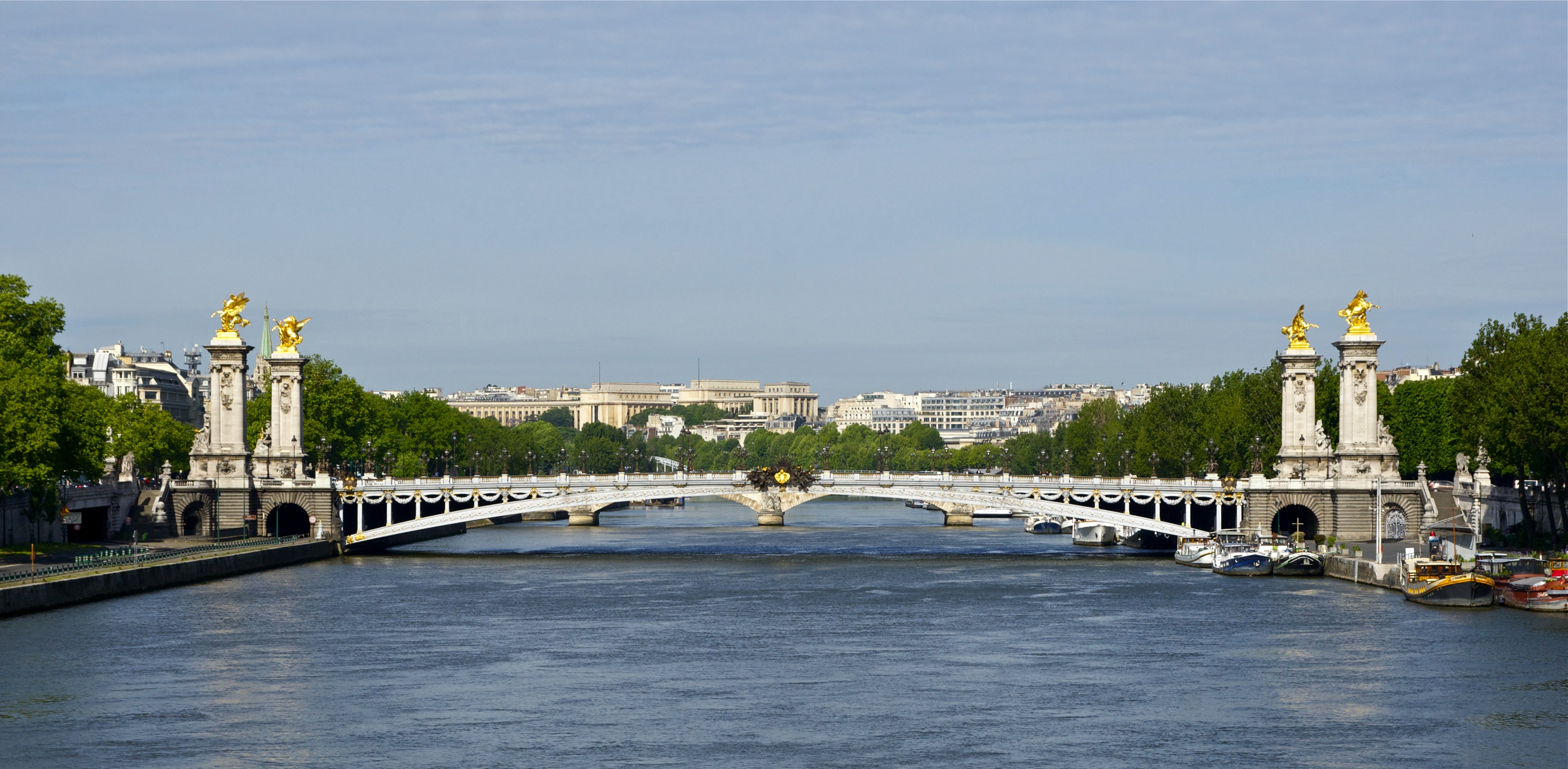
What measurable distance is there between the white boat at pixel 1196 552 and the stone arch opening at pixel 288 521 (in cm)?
3809

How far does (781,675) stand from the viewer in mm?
48062

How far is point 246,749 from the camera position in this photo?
38062 millimetres

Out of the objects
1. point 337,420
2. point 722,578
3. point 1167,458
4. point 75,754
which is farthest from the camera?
point 1167,458

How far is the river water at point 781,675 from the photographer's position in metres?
38.4

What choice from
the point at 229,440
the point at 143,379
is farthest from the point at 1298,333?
the point at 143,379

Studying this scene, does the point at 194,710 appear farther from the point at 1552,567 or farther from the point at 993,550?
the point at 993,550

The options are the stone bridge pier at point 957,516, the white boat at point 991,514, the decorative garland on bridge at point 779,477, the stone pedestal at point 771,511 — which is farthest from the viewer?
the white boat at point 991,514

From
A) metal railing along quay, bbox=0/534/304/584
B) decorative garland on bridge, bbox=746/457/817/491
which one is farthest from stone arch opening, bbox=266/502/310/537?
decorative garland on bridge, bbox=746/457/817/491

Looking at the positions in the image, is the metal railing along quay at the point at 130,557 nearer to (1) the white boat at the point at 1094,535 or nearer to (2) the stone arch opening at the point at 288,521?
(2) the stone arch opening at the point at 288,521

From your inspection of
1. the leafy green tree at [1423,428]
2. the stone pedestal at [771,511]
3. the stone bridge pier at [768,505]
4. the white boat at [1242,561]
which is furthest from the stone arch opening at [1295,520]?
the stone pedestal at [771,511]

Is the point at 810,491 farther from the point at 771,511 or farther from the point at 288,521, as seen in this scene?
the point at 771,511

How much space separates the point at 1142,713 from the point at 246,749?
18.6 m

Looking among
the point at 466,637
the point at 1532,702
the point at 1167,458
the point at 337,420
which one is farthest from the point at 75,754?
the point at 1167,458

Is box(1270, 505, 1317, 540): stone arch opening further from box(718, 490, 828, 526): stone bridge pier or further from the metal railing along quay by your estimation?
the metal railing along quay
